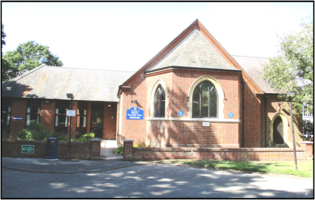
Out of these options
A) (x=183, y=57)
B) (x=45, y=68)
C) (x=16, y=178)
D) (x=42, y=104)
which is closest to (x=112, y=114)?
(x=42, y=104)

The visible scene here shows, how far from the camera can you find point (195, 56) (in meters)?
16.6

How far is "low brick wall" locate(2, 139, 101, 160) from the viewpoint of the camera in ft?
41.6

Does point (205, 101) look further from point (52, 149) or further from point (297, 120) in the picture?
point (297, 120)

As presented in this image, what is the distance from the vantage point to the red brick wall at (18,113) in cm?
2112

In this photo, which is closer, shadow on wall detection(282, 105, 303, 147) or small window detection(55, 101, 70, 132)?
shadow on wall detection(282, 105, 303, 147)

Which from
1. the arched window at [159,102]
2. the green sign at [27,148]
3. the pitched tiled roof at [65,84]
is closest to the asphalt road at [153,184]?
the green sign at [27,148]

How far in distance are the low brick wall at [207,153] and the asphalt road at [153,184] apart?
2.16 m

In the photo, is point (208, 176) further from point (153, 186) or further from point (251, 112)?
point (251, 112)

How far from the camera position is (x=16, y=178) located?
8727 mm

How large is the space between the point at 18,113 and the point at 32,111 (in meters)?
1.03

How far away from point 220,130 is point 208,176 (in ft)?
19.7

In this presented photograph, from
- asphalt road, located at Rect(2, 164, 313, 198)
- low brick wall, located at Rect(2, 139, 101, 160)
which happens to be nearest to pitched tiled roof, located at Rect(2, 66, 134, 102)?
low brick wall, located at Rect(2, 139, 101, 160)

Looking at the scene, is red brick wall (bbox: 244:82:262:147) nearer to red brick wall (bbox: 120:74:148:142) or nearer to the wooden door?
the wooden door

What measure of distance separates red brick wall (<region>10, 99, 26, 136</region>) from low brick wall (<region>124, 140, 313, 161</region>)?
497 inches
